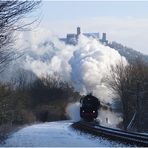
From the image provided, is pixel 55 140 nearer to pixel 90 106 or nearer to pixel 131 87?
pixel 90 106

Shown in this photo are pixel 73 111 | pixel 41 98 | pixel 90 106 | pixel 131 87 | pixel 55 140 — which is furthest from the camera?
pixel 41 98

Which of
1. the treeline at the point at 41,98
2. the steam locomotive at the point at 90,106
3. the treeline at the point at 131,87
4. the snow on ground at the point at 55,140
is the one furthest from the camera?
the treeline at the point at 41,98

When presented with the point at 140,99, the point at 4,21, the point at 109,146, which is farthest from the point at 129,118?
the point at 4,21

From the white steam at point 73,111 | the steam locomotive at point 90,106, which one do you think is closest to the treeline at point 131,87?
the steam locomotive at point 90,106

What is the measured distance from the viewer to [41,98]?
132250 mm

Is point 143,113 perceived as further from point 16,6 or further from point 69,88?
point 69,88

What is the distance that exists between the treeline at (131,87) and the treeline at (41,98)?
55.3 feet

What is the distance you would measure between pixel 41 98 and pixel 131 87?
54.7 meters

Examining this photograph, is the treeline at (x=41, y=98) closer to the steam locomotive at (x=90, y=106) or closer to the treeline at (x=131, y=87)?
the treeline at (x=131, y=87)

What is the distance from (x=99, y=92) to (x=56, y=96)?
42265 mm

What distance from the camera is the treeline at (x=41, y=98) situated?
325ft

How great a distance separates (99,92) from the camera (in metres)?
91.3

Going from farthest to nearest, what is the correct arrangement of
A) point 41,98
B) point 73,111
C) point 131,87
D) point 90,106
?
point 41,98 < point 73,111 < point 131,87 < point 90,106

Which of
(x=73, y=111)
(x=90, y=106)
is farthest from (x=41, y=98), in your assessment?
(x=90, y=106)
